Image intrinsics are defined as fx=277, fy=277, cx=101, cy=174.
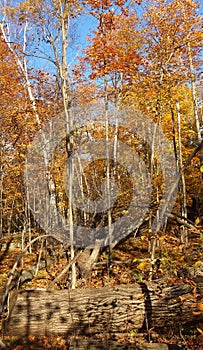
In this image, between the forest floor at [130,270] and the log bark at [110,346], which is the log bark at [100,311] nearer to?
the forest floor at [130,270]

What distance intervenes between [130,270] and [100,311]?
4.14m

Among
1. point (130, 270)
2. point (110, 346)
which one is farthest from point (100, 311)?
point (130, 270)

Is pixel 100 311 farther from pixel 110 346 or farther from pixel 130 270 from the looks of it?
pixel 130 270

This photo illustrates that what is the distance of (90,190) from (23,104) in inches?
221

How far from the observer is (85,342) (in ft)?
13.7

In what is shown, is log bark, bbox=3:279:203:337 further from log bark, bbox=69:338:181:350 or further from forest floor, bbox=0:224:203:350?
log bark, bbox=69:338:181:350

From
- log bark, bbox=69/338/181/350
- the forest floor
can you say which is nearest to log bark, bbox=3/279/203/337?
the forest floor

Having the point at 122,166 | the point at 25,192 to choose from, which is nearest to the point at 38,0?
the point at 25,192

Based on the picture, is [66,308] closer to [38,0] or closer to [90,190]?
[90,190]

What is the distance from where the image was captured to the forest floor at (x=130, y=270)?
14.7ft

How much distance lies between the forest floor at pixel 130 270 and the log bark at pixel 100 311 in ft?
0.51

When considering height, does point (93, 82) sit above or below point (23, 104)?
above

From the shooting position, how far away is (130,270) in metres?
8.94

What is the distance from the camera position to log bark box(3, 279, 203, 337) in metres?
4.89
